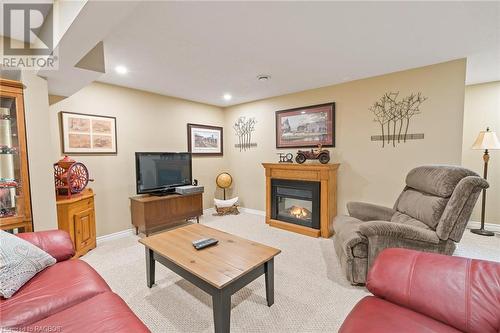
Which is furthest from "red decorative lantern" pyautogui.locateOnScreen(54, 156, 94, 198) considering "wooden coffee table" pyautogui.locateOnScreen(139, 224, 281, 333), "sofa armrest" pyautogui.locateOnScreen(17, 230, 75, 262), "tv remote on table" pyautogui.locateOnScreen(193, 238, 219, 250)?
"tv remote on table" pyautogui.locateOnScreen(193, 238, 219, 250)

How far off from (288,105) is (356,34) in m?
2.09

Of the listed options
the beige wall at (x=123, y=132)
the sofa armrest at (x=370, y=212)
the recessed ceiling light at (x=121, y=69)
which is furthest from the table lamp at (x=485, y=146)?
the recessed ceiling light at (x=121, y=69)

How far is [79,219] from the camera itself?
2719mm

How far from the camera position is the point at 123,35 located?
202cm

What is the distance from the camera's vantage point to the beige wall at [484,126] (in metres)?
3.45

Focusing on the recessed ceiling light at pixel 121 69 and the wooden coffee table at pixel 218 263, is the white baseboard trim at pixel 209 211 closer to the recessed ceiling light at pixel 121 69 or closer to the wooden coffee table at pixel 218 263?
the wooden coffee table at pixel 218 263

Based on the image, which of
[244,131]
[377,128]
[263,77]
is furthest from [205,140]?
[377,128]

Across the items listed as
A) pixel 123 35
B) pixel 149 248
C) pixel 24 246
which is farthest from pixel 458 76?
pixel 24 246

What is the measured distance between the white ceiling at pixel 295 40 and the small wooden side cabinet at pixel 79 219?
1657 mm

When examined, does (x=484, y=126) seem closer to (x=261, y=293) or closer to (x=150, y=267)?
(x=261, y=293)

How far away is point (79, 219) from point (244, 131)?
317cm

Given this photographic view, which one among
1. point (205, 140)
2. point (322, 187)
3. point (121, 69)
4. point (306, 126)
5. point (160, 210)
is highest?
point (121, 69)

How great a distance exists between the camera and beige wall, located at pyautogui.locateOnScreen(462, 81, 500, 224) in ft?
11.3

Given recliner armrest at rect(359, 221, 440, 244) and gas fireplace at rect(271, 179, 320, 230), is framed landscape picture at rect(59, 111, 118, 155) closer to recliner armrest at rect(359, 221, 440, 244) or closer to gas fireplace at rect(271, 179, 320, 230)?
gas fireplace at rect(271, 179, 320, 230)
